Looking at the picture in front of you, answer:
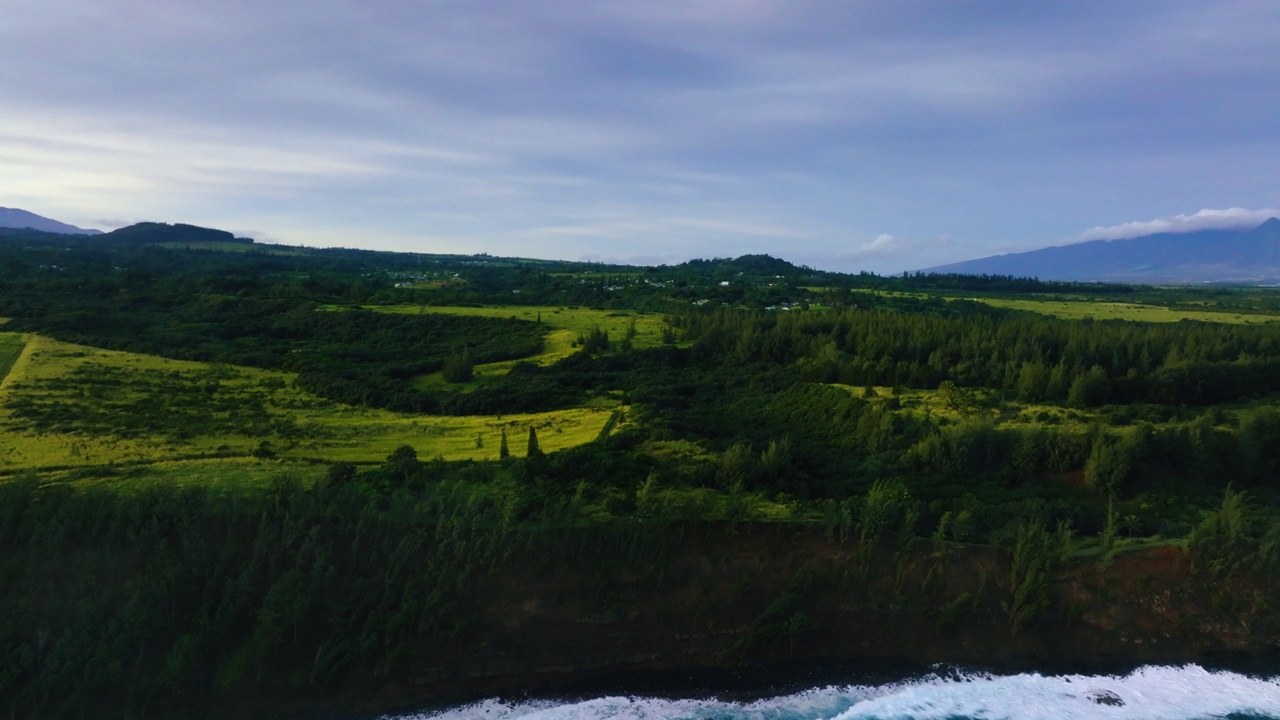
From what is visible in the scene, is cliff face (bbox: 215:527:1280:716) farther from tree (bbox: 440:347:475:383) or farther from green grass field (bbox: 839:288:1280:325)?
green grass field (bbox: 839:288:1280:325)

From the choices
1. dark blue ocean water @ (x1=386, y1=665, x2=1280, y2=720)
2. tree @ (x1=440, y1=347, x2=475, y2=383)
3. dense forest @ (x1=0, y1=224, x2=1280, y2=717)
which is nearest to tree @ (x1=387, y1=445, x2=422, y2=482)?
dense forest @ (x1=0, y1=224, x2=1280, y2=717)

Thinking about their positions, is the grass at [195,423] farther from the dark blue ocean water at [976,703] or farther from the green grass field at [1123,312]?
the green grass field at [1123,312]

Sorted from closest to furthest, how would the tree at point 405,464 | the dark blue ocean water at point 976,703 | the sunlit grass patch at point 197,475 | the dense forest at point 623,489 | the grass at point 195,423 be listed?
1. the dense forest at point 623,489
2. the dark blue ocean water at point 976,703
3. the sunlit grass patch at point 197,475
4. the tree at point 405,464
5. the grass at point 195,423

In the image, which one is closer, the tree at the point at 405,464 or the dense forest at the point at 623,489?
the dense forest at the point at 623,489

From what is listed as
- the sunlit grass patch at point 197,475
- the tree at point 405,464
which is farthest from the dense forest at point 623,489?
the sunlit grass patch at point 197,475

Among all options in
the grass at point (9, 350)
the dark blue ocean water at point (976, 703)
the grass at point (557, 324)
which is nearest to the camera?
the dark blue ocean water at point (976, 703)

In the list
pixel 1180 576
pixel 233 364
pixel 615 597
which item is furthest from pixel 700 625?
pixel 233 364

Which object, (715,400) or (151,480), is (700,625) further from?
(715,400)
